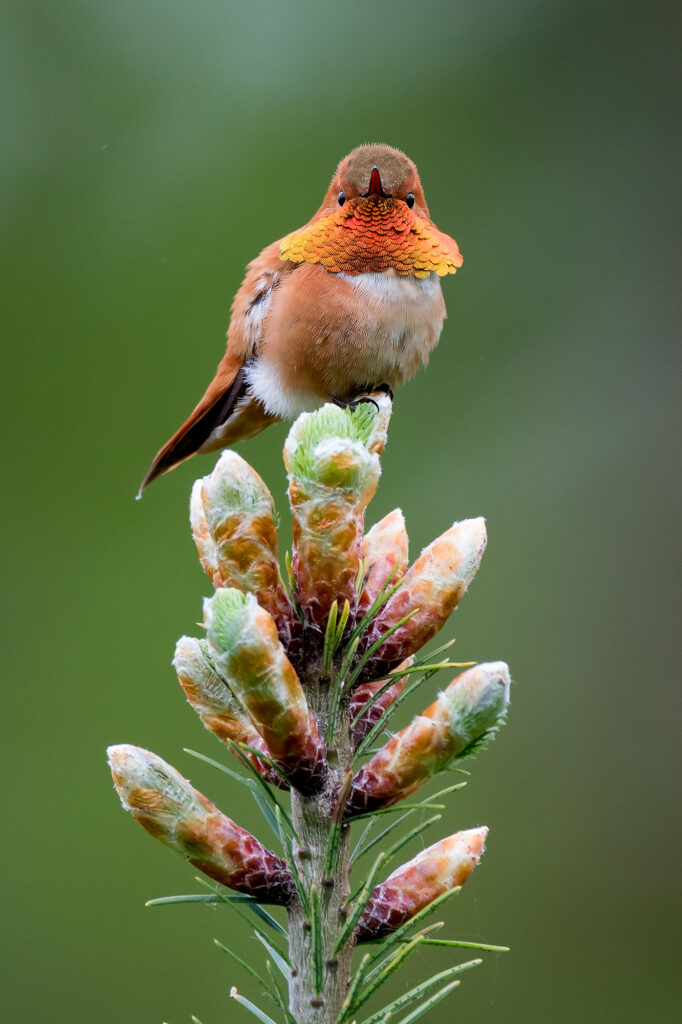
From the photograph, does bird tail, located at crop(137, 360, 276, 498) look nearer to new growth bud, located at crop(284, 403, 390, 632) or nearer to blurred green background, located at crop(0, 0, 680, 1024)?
blurred green background, located at crop(0, 0, 680, 1024)

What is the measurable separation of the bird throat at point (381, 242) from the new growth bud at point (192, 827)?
96 centimetres

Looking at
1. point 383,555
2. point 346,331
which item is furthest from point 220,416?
point 383,555

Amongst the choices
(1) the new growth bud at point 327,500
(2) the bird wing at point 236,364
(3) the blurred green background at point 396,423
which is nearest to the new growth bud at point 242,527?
(1) the new growth bud at point 327,500

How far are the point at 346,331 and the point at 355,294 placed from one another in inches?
2.0

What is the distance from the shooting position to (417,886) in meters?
0.65

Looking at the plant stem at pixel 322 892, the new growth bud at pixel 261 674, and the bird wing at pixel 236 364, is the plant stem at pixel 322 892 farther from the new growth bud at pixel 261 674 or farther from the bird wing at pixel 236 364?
the bird wing at pixel 236 364

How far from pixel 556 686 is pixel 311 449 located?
1.99 m

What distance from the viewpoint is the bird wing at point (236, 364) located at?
170cm

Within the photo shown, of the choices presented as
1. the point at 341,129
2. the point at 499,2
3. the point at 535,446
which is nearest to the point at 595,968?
the point at 535,446

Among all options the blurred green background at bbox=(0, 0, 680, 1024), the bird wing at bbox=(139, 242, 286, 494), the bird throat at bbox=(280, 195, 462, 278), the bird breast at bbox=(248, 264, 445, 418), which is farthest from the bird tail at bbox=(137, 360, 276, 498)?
the blurred green background at bbox=(0, 0, 680, 1024)

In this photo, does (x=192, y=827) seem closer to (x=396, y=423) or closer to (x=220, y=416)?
(x=220, y=416)

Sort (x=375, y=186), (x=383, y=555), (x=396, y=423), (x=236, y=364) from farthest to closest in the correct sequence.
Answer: (x=396, y=423) < (x=236, y=364) < (x=375, y=186) < (x=383, y=555)

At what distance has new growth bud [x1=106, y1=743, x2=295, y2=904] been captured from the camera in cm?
63

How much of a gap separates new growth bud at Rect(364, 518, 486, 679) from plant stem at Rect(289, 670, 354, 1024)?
40mm
